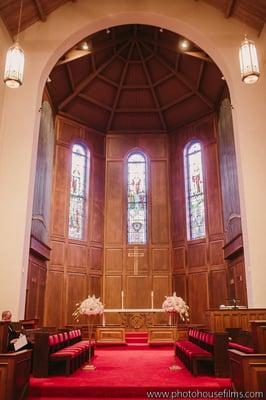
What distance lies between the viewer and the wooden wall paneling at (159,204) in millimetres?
14125

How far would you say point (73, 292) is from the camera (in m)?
12.7

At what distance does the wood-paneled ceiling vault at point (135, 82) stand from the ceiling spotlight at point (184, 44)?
0.46 ft

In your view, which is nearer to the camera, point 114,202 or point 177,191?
point 177,191

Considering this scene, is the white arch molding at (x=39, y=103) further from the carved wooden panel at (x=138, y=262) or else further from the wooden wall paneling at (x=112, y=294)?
the carved wooden panel at (x=138, y=262)

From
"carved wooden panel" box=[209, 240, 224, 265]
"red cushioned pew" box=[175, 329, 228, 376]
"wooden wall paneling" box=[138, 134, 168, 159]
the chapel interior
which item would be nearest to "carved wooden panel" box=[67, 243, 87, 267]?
the chapel interior

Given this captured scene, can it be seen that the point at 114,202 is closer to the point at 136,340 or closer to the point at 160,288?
the point at 160,288

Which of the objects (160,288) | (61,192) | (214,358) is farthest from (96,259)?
(214,358)

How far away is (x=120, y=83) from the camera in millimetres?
13969

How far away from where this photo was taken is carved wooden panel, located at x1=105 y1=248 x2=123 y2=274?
13.8m

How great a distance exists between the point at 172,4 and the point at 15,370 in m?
9.37

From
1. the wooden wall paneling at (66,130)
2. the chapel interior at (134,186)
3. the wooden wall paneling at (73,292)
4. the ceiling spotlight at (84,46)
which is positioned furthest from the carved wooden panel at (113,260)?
the ceiling spotlight at (84,46)

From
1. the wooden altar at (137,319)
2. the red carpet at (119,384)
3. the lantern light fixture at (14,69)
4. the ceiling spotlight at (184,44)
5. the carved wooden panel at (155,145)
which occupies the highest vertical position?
the ceiling spotlight at (184,44)

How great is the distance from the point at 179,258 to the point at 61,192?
4.78m

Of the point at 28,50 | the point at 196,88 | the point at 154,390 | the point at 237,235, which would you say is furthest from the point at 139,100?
the point at 154,390
